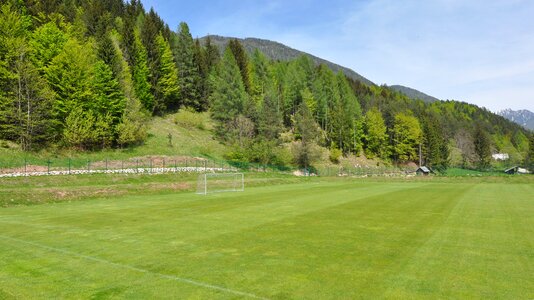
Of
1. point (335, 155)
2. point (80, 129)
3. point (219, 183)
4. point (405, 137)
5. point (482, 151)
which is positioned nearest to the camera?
point (219, 183)

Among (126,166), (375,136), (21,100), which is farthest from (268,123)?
(375,136)

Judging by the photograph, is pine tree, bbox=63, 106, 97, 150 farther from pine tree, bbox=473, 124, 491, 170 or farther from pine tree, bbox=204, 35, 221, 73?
pine tree, bbox=473, 124, 491, 170

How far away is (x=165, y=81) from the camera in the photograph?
79.4 metres

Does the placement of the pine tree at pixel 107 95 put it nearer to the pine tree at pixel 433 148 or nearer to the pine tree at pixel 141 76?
the pine tree at pixel 141 76

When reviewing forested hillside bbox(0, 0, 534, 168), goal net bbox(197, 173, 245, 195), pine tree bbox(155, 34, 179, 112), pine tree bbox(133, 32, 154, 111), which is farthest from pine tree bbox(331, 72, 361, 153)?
goal net bbox(197, 173, 245, 195)

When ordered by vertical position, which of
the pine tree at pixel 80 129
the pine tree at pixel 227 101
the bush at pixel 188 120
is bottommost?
the pine tree at pixel 80 129

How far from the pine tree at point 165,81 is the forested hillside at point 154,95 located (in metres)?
0.25

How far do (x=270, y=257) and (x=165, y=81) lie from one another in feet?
247

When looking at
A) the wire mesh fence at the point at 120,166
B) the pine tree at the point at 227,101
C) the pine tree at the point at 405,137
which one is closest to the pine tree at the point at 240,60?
the pine tree at the point at 227,101

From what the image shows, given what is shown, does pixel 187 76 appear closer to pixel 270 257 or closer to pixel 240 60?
pixel 240 60

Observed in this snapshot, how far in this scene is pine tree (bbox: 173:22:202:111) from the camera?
87.4 metres

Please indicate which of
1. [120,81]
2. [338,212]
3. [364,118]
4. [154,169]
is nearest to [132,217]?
[338,212]

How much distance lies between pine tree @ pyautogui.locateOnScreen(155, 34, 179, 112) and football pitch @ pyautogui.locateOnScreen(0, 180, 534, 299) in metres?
64.2

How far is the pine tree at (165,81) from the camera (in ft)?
258
